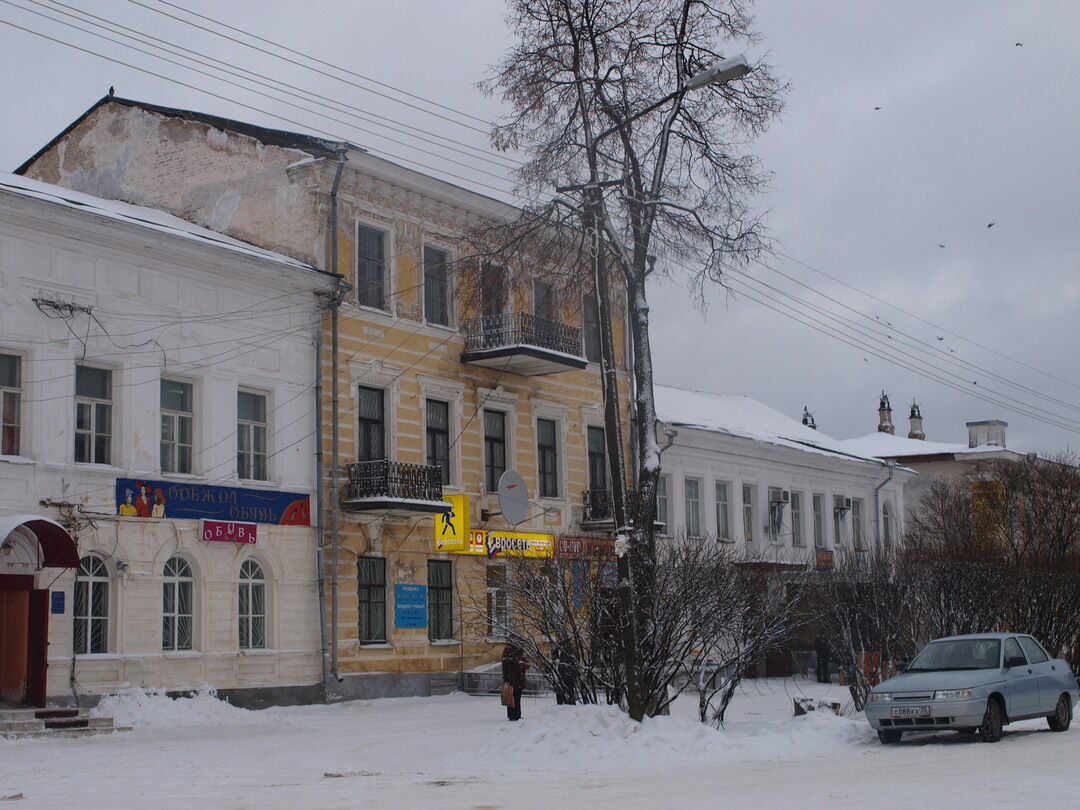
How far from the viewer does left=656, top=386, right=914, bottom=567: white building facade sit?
39.8m

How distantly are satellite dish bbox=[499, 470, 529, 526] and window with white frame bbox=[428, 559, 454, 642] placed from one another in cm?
399

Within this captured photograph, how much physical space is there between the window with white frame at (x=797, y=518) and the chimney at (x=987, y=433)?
22994mm

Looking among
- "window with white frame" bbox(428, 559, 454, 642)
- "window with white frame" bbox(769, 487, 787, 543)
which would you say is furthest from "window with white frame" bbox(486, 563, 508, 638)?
"window with white frame" bbox(769, 487, 787, 543)

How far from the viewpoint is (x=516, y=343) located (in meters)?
31.2

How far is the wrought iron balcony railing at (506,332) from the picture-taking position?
31.2 meters

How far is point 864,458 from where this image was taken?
4944 centimetres

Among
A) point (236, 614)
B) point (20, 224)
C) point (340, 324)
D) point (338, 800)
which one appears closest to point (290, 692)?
point (236, 614)

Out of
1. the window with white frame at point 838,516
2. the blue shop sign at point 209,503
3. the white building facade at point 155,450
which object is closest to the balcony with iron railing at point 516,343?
the white building facade at point 155,450

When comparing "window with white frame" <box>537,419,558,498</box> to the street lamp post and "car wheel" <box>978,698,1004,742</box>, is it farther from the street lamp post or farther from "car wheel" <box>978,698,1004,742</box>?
"car wheel" <box>978,698,1004,742</box>

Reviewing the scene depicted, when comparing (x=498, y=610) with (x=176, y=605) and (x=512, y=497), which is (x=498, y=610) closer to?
(x=512, y=497)

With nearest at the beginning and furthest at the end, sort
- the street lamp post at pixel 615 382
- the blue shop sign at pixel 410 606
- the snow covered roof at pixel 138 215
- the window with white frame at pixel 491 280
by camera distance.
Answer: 1. the street lamp post at pixel 615 382
2. the window with white frame at pixel 491 280
3. the snow covered roof at pixel 138 215
4. the blue shop sign at pixel 410 606

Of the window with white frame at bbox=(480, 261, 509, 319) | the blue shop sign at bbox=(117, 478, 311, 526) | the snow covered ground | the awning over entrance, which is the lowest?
the snow covered ground

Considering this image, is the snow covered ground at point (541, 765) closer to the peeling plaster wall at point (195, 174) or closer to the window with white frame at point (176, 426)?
the window with white frame at point (176, 426)

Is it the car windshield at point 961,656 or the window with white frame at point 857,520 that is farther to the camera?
the window with white frame at point 857,520
